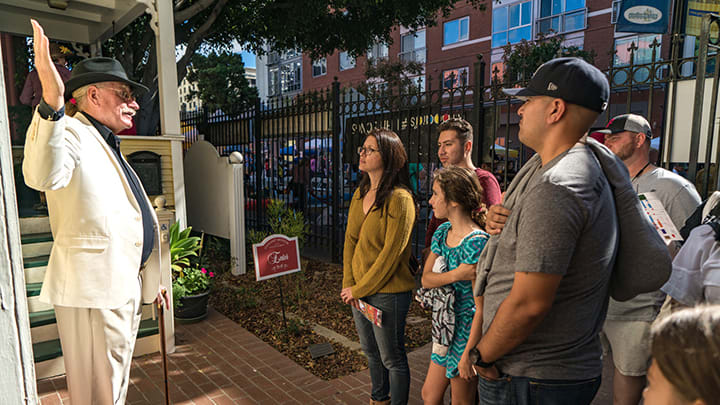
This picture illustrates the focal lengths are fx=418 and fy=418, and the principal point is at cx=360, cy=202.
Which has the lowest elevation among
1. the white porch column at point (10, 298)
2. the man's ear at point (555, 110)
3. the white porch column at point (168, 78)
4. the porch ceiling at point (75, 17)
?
the white porch column at point (10, 298)

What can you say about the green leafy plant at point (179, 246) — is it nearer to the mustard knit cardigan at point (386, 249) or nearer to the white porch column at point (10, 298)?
the mustard knit cardigan at point (386, 249)

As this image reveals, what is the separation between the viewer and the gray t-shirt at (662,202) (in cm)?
241

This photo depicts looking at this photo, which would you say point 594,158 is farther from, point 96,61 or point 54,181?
point 96,61

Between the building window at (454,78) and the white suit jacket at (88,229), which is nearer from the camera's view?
the white suit jacket at (88,229)

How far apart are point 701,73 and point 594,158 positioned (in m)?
3.10

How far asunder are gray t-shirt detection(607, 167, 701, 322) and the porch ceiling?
610cm

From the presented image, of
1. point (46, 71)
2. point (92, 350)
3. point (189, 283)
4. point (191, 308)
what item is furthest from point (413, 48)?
point (46, 71)

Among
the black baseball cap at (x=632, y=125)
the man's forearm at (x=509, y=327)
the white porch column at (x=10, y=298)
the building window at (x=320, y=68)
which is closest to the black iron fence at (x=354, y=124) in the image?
the black baseball cap at (x=632, y=125)

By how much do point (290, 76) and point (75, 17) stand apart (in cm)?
3045

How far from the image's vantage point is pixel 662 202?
2740 mm

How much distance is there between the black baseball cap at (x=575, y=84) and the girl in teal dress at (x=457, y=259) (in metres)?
0.87

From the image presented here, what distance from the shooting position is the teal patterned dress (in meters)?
2.21

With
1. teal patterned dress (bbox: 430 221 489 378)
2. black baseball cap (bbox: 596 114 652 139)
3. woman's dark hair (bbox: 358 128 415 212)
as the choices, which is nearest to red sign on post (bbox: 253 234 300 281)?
woman's dark hair (bbox: 358 128 415 212)

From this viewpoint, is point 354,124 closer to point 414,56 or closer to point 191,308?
point 191,308
